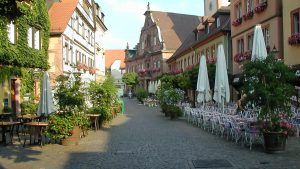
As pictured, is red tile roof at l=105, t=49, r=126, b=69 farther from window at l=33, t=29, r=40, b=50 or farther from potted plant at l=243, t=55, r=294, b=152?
potted plant at l=243, t=55, r=294, b=152

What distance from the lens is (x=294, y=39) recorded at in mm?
20516

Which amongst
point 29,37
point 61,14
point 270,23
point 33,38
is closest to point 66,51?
point 61,14

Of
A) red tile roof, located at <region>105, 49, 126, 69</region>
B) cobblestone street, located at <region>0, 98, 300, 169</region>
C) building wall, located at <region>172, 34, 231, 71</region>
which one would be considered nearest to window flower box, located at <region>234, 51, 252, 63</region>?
building wall, located at <region>172, 34, 231, 71</region>

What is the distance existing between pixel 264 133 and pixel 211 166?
2662 millimetres

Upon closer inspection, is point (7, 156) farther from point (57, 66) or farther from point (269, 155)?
point (57, 66)

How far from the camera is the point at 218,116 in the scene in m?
15.4

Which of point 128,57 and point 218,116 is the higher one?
point 128,57

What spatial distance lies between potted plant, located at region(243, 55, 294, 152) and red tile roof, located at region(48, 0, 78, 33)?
2062cm

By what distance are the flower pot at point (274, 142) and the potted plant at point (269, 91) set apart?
4 centimetres

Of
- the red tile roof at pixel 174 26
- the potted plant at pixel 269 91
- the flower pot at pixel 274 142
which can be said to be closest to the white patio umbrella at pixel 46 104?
the potted plant at pixel 269 91

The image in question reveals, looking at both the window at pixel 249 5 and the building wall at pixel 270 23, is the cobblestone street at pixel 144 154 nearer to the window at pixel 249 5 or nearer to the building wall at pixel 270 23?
the building wall at pixel 270 23

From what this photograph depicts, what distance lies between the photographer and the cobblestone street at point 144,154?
9852 millimetres

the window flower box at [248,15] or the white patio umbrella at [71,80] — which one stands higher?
the window flower box at [248,15]

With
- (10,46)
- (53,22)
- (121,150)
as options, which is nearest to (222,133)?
(121,150)
